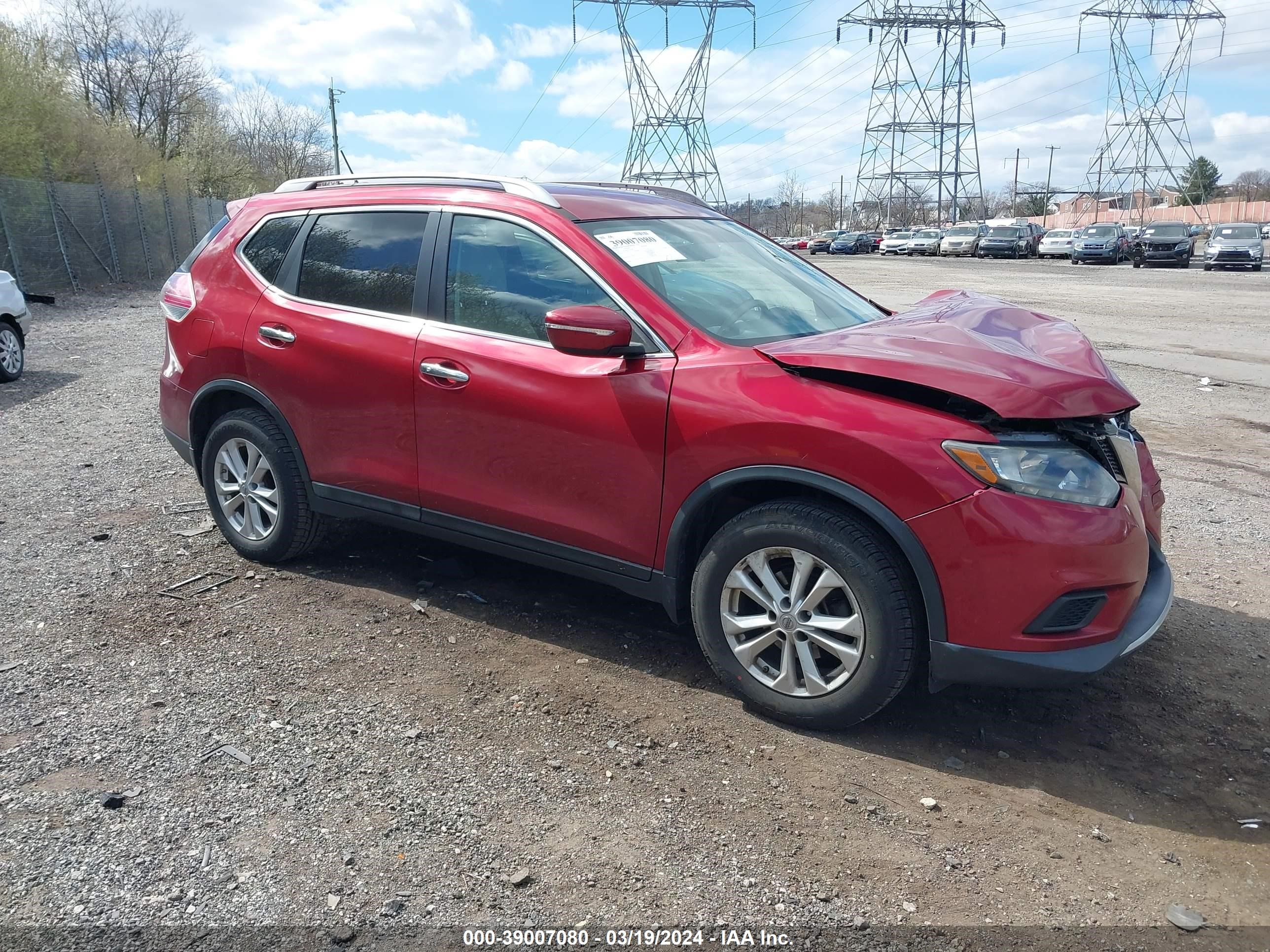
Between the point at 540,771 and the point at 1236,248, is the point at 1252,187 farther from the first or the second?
the point at 540,771

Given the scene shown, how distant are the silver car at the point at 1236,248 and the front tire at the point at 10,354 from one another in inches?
1449

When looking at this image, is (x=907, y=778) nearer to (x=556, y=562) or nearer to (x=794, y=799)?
(x=794, y=799)

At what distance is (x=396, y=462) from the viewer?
422cm

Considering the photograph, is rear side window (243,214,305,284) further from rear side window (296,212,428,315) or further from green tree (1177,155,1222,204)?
green tree (1177,155,1222,204)

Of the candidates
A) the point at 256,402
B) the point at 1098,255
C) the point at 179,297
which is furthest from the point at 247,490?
the point at 1098,255

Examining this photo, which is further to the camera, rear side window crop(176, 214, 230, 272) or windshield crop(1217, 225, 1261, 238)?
windshield crop(1217, 225, 1261, 238)

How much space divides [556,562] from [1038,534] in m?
1.81

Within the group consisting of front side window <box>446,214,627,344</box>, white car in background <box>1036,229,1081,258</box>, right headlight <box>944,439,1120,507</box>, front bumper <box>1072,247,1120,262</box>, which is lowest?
right headlight <box>944,439,1120,507</box>

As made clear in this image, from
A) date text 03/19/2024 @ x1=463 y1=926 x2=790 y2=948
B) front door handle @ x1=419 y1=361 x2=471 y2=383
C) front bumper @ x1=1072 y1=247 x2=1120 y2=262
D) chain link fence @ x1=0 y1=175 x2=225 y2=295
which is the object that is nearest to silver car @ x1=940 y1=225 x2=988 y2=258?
front bumper @ x1=1072 y1=247 x2=1120 y2=262

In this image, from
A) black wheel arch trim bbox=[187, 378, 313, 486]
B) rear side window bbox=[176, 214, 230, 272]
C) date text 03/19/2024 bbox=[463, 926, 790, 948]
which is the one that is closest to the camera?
date text 03/19/2024 bbox=[463, 926, 790, 948]

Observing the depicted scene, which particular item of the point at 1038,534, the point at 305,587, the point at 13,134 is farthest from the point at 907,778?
the point at 13,134

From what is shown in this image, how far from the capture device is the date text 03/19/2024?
7.96ft

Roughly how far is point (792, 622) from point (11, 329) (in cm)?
1088

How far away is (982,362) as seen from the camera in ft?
10.4
